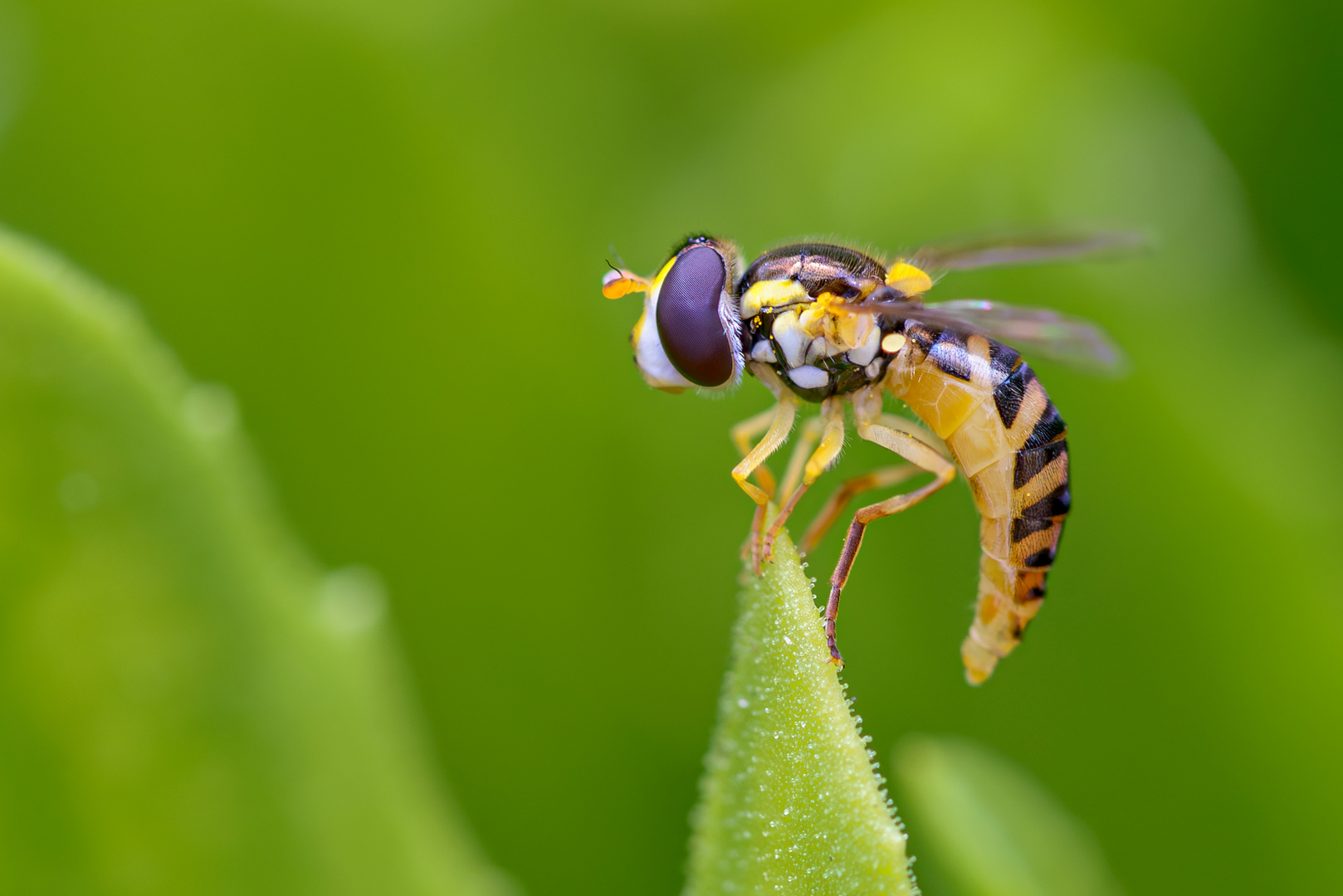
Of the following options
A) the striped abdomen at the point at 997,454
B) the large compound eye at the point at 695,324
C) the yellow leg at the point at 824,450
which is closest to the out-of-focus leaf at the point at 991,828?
the striped abdomen at the point at 997,454

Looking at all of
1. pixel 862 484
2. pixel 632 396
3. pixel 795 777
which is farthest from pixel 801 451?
pixel 795 777

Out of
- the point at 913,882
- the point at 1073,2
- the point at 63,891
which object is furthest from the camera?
the point at 1073,2

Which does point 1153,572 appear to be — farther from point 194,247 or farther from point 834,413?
point 194,247

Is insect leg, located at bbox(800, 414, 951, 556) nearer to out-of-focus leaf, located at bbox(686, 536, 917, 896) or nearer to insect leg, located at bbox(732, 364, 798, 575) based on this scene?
insect leg, located at bbox(732, 364, 798, 575)

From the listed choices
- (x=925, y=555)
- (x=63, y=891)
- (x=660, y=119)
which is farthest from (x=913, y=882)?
(x=660, y=119)

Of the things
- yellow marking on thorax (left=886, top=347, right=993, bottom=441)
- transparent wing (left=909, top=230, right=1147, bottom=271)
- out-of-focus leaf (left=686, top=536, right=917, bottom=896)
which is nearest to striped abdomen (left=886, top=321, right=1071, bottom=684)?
yellow marking on thorax (left=886, top=347, right=993, bottom=441)

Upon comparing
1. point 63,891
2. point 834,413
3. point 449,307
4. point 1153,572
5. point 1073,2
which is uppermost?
point 1073,2

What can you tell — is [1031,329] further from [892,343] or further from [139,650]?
[139,650]
